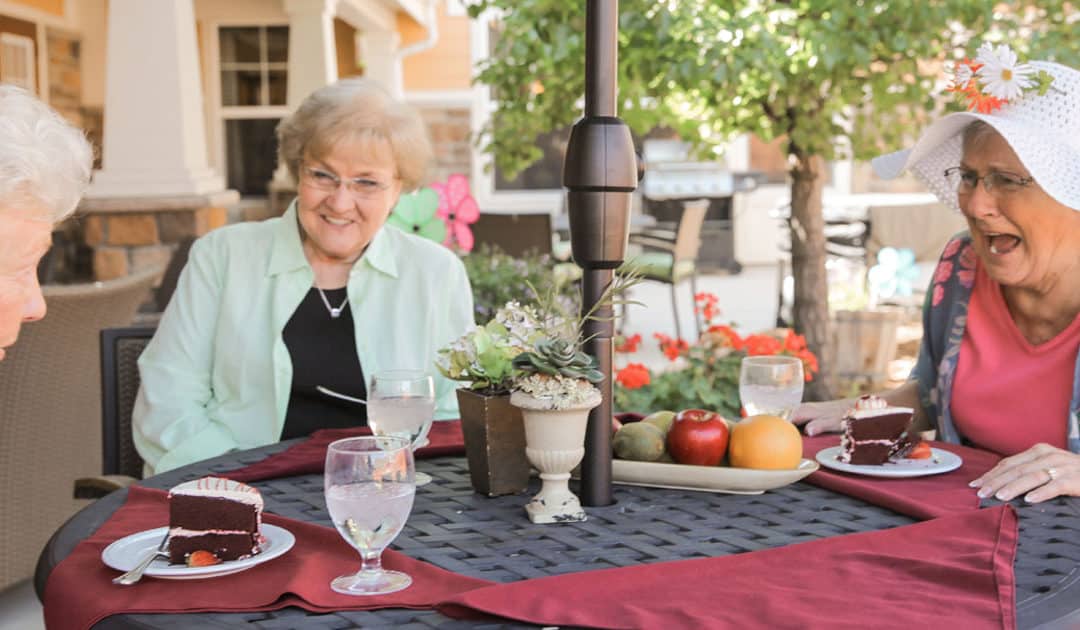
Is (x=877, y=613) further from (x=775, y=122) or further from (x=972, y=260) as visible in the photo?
(x=775, y=122)

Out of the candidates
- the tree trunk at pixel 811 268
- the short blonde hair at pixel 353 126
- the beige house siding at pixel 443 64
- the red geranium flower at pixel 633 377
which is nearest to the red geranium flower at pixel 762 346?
the red geranium flower at pixel 633 377

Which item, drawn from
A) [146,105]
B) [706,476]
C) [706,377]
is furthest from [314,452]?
[146,105]

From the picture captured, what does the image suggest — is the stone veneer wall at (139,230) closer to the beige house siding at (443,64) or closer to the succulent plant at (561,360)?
the succulent plant at (561,360)

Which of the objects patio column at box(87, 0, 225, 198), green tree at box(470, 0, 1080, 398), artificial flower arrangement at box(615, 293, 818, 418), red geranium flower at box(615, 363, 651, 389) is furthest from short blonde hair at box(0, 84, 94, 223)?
patio column at box(87, 0, 225, 198)

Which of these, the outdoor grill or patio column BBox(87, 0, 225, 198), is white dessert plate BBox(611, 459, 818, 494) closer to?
patio column BBox(87, 0, 225, 198)

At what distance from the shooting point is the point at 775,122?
467 centimetres

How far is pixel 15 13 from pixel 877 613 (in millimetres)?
7055

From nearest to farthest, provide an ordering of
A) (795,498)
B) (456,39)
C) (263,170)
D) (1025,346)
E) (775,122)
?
(795,498)
(1025,346)
(775,122)
(263,170)
(456,39)

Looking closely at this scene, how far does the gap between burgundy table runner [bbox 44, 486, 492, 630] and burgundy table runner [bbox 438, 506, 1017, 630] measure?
0.08 metres

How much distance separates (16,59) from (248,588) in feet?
22.9

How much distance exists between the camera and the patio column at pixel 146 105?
5.51 m

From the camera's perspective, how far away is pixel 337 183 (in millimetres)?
2479

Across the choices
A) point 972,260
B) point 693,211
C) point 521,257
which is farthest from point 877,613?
point 693,211

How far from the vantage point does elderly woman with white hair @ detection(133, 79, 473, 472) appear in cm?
237
